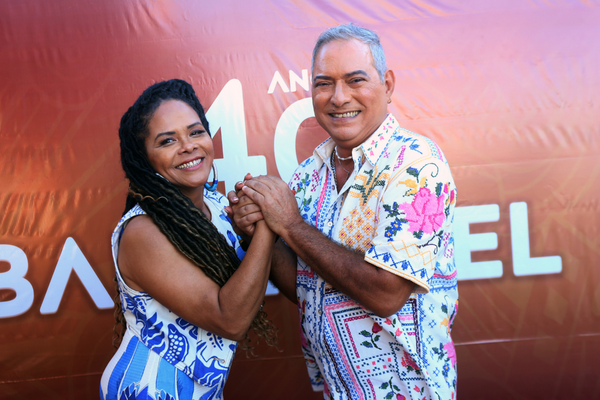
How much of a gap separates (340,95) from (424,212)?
0.54 metres

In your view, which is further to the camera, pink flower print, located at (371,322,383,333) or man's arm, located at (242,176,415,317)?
pink flower print, located at (371,322,383,333)

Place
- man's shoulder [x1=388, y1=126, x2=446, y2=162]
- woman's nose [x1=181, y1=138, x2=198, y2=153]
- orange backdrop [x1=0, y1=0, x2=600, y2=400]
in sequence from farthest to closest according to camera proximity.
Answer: orange backdrop [x1=0, y1=0, x2=600, y2=400] → woman's nose [x1=181, y1=138, x2=198, y2=153] → man's shoulder [x1=388, y1=126, x2=446, y2=162]

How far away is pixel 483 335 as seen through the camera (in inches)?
92.3

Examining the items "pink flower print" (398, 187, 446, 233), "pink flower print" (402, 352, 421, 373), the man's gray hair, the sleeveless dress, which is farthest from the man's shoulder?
the sleeveless dress

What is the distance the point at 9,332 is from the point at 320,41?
8.04ft

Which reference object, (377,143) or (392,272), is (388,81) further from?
(392,272)

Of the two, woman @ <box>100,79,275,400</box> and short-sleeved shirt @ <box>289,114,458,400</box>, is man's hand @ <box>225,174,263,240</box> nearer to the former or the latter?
woman @ <box>100,79,275,400</box>

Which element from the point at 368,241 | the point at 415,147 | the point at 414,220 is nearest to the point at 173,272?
the point at 368,241

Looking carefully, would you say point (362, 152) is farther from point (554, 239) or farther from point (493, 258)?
point (554, 239)

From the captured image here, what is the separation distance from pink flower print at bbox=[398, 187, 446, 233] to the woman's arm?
49 centimetres

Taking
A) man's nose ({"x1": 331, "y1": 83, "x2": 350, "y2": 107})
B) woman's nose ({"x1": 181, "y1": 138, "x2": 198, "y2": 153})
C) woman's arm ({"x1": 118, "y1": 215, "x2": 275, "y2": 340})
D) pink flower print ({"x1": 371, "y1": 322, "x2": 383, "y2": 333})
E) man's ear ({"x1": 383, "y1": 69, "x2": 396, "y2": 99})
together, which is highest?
man's ear ({"x1": 383, "y1": 69, "x2": 396, "y2": 99})

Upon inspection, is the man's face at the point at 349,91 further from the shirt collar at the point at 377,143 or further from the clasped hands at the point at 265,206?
the clasped hands at the point at 265,206

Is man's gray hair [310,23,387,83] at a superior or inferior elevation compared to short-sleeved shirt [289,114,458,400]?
superior

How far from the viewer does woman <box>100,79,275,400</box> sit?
4.28 feet
